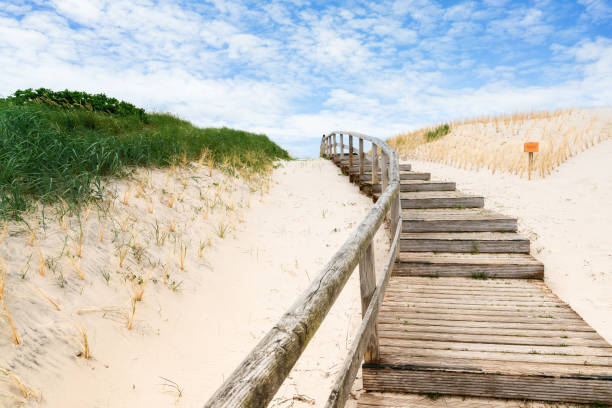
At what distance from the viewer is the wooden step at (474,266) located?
3936 mm

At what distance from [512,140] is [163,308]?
14.0m

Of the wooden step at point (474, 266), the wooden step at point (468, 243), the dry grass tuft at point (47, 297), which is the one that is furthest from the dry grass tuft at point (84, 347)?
the wooden step at point (468, 243)

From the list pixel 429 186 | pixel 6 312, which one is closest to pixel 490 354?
pixel 6 312

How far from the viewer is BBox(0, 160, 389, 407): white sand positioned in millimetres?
2619

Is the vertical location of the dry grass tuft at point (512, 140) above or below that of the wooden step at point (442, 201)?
above

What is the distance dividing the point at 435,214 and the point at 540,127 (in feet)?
40.3

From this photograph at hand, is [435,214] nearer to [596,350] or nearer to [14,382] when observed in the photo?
[596,350]

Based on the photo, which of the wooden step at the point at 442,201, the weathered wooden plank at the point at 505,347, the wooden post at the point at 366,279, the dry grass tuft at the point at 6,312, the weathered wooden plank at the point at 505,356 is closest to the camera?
the wooden post at the point at 366,279

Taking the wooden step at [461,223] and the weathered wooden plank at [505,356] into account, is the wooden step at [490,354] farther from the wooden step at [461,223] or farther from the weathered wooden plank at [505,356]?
the wooden step at [461,223]

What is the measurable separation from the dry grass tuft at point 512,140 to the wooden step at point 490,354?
6887mm

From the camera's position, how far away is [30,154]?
13.8 ft

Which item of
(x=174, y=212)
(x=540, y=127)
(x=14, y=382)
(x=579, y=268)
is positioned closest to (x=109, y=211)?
(x=174, y=212)

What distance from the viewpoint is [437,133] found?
15.7 m

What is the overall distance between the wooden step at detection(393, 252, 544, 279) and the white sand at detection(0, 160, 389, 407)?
0.78 metres
